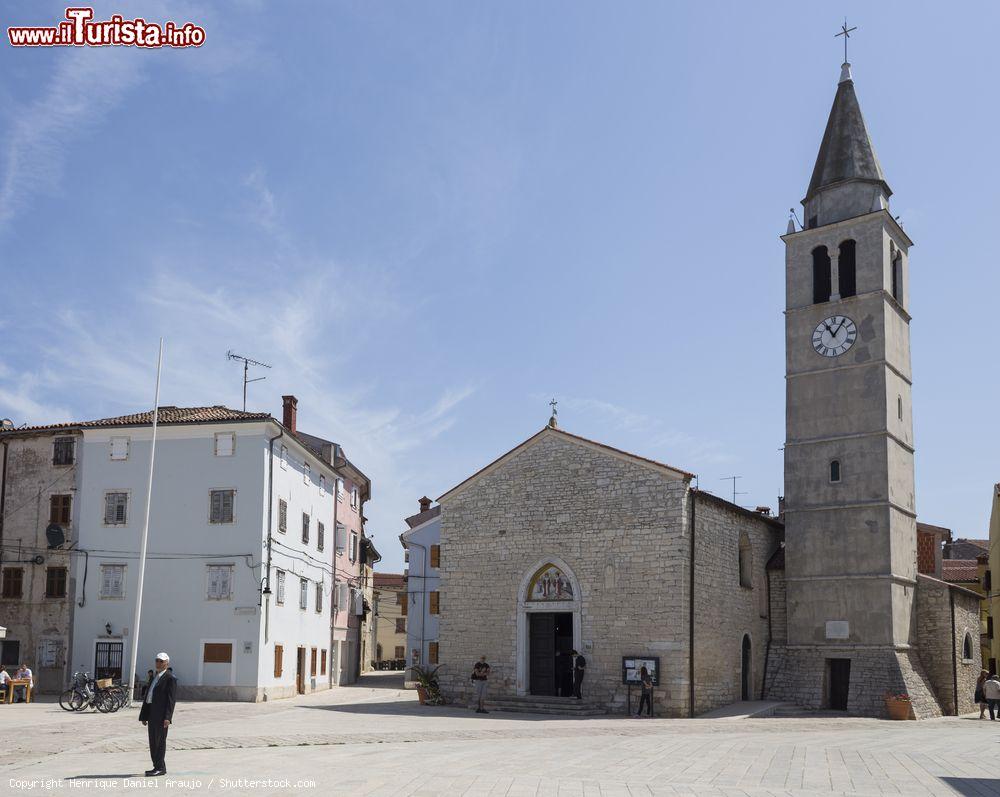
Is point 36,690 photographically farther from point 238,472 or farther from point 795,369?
point 795,369

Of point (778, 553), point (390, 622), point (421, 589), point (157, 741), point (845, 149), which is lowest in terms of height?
point (390, 622)

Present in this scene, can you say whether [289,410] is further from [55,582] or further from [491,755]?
[491,755]

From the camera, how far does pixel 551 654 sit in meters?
29.1

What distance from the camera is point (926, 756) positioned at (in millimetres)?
17750

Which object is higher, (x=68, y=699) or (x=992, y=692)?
(x=992, y=692)

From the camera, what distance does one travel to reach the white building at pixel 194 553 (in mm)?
31516

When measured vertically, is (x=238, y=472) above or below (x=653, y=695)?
above

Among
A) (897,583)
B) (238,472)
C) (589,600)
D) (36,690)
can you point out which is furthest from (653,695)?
(36,690)

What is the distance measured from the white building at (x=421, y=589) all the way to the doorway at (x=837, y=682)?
18.1m

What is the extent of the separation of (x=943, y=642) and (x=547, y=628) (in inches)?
509

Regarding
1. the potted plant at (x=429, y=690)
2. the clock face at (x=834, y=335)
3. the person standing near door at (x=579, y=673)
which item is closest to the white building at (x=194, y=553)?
the potted plant at (x=429, y=690)

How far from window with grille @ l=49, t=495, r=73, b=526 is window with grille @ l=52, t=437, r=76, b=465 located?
119 cm

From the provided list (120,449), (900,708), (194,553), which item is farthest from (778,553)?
(120,449)

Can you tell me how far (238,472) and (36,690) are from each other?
375 inches
